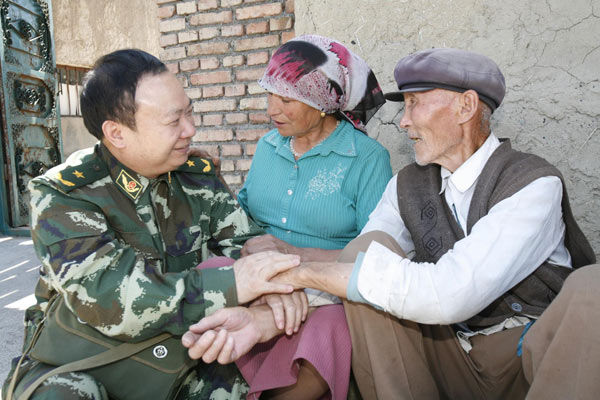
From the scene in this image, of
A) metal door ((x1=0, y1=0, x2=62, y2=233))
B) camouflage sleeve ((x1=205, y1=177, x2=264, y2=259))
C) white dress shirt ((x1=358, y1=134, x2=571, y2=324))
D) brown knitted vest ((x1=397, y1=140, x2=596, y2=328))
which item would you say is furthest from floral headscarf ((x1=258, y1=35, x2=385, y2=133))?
metal door ((x1=0, y1=0, x2=62, y2=233))

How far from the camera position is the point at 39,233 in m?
1.71

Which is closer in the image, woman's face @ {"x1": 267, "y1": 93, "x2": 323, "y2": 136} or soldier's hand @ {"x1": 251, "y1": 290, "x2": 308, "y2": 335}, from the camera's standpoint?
soldier's hand @ {"x1": 251, "y1": 290, "x2": 308, "y2": 335}

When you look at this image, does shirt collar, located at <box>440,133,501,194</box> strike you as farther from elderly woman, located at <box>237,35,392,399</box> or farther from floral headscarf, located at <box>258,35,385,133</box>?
floral headscarf, located at <box>258,35,385,133</box>

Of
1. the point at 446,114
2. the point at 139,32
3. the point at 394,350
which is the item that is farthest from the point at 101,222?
the point at 139,32

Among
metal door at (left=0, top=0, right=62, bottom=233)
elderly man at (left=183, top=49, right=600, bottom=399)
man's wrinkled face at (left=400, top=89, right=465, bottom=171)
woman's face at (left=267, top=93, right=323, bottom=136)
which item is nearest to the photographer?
elderly man at (left=183, top=49, right=600, bottom=399)

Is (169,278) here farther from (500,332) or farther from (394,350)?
(500,332)

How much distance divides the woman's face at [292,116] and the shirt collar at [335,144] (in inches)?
4.4

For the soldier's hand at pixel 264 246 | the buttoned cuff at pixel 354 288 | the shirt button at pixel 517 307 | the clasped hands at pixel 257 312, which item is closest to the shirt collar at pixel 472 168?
the shirt button at pixel 517 307

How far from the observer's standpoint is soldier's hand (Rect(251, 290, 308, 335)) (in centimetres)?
186

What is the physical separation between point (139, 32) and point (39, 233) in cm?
939

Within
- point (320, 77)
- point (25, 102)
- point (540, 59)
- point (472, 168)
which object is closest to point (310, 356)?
point (472, 168)

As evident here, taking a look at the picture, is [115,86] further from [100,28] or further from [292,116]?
[100,28]

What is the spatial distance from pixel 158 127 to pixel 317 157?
3.22ft

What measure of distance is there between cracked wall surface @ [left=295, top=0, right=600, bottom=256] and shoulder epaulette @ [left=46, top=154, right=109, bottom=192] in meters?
1.93
